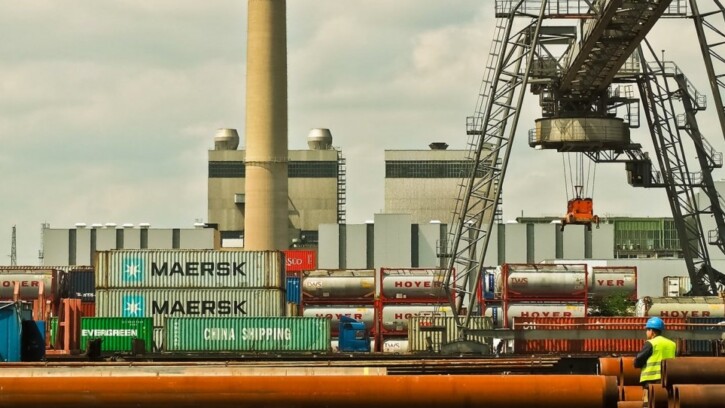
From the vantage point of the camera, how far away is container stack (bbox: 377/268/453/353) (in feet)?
205

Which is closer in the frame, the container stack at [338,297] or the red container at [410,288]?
the red container at [410,288]

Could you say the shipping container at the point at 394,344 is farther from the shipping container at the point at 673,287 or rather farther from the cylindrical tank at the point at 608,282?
the shipping container at the point at 673,287

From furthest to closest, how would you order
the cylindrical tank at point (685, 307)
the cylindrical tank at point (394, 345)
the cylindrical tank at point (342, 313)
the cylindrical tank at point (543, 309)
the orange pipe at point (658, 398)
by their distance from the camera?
1. the cylindrical tank at point (342, 313)
2. the cylindrical tank at point (394, 345)
3. the cylindrical tank at point (543, 309)
4. the cylindrical tank at point (685, 307)
5. the orange pipe at point (658, 398)

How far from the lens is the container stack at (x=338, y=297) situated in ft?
208

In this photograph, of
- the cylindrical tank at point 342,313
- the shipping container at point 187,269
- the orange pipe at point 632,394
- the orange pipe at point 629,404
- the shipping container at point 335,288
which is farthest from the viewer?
the shipping container at point 335,288

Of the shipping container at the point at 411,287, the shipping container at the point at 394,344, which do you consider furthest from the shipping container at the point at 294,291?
the shipping container at the point at 394,344

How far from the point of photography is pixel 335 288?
63719 mm

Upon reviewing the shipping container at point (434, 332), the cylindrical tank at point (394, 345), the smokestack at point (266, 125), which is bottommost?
the cylindrical tank at point (394, 345)

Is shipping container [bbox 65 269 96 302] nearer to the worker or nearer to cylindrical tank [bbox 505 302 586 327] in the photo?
cylindrical tank [bbox 505 302 586 327]

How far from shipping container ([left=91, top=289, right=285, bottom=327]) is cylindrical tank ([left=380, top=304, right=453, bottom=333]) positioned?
34.7ft

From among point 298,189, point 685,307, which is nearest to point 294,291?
point 685,307

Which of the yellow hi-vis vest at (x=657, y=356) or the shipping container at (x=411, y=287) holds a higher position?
the shipping container at (x=411, y=287)

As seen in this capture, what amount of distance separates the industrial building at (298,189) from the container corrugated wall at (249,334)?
7272cm

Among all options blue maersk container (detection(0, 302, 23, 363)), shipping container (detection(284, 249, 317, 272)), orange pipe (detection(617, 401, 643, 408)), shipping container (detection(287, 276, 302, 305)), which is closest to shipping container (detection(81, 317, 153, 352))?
blue maersk container (detection(0, 302, 23, 363))
